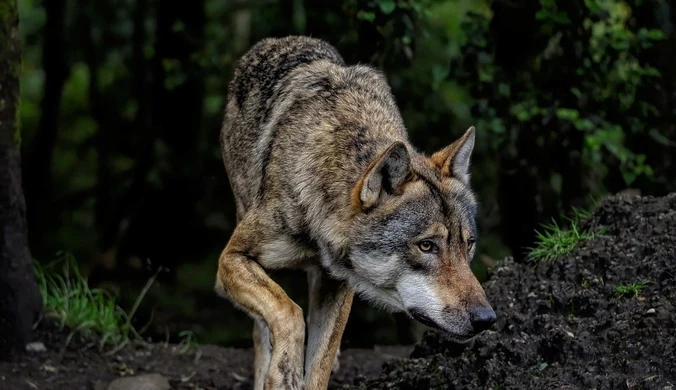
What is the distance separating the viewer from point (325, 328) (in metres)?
5.90

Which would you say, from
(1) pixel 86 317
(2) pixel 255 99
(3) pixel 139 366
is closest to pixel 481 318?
(2) pixel 255 99

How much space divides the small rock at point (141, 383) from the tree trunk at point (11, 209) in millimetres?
784

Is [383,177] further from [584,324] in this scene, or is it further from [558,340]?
[584,324]

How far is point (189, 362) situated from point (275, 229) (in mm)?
2260

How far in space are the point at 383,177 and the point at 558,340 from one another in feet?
4.11

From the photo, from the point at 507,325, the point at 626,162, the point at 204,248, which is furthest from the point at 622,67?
the point at 204,248

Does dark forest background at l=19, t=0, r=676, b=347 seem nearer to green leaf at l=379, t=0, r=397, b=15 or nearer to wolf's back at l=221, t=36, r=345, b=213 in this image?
green leaf at l=379, t=0, r=397, b=15

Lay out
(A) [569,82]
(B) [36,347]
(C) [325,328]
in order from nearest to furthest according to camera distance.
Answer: (C) [325,328] → (B) [36,347] → (A) [569,82]

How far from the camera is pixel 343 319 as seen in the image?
19.5 feet

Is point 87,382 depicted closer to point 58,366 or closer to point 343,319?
point 58,366

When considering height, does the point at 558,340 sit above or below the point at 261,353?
above

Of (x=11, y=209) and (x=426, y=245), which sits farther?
(x=11, y=209)

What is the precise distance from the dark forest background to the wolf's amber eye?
9.32 ft

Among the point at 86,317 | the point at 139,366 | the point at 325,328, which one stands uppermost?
the point at 325,328
